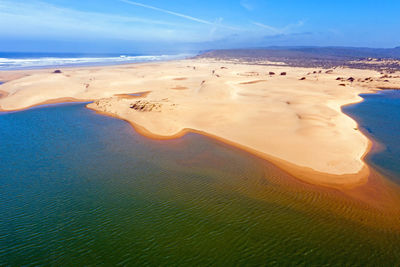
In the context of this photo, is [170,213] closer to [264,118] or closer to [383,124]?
[264,118]

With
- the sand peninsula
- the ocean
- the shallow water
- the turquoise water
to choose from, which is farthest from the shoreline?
the ocean

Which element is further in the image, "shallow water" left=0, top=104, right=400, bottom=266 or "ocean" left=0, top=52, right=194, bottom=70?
"ocean" left=0, top=52, right=194, bottom=70

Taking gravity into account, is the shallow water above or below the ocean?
below

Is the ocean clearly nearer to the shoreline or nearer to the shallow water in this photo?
the shallow water

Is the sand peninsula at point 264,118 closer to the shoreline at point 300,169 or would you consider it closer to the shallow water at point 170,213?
the shoreline at point 300,169

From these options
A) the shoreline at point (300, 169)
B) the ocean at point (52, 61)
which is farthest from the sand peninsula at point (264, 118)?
the ocean at point (52, 61)

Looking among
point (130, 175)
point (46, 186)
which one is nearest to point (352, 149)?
point (130, 175)

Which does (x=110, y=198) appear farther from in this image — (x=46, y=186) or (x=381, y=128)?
(x=381, y=128)
